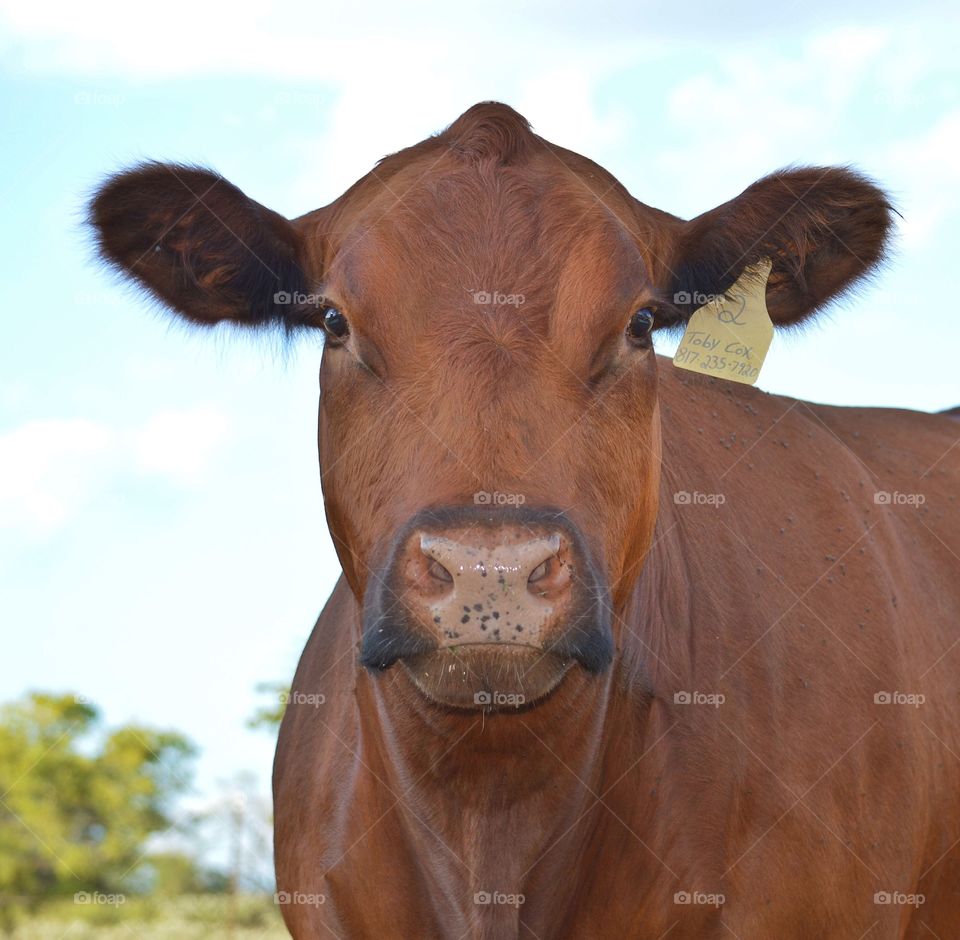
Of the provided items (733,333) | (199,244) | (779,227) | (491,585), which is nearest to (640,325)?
(733,333)

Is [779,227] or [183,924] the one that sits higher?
[779,227]

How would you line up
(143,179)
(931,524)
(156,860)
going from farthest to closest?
(156,860) → (931,524) → (143,179)

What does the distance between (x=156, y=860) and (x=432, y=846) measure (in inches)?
944

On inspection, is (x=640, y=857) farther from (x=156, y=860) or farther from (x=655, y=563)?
(x=156, y=860)

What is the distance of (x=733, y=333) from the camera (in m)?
5.23

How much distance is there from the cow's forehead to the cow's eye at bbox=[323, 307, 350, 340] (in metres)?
0.06

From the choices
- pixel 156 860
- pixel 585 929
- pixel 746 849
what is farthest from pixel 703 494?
pixel 156 860

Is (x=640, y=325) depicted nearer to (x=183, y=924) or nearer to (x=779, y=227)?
(x=779, y=227)

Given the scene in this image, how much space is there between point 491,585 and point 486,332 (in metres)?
0.93

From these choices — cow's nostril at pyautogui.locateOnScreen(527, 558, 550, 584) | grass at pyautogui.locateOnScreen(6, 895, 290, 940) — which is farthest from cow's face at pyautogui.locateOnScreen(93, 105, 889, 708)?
grass at pyautogui.locateOnScreen(6, 895, 290, 940)

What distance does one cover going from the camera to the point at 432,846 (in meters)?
4.56

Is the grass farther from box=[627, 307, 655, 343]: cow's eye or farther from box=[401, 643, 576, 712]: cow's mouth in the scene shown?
box=[401, 643, 576, 712]: cow's mouth

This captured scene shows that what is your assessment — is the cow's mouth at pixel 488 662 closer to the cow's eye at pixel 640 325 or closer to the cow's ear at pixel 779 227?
the cow's eye at pixel 640 325

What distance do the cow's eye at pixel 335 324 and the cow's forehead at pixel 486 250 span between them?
0.06m
